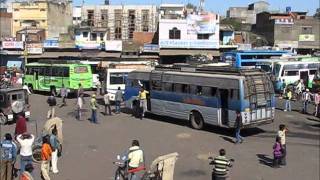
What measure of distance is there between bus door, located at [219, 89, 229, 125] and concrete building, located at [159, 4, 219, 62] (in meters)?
37.7

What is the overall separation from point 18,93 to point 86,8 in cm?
5710

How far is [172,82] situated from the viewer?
2466 centimetres

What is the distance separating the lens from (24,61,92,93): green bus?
120ft

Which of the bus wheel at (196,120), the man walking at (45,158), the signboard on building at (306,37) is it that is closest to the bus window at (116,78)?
the bus wheel at (196,120)

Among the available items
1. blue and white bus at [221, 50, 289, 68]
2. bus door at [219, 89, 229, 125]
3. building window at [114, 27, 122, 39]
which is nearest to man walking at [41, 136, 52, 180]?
bus door at [219, 89, 229, 125]

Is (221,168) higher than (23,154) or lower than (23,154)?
lower

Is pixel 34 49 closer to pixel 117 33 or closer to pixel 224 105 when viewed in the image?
pixel 117 33

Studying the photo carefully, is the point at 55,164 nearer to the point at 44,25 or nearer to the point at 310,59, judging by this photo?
the point at 310,59

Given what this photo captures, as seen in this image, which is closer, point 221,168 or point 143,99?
point 221,168

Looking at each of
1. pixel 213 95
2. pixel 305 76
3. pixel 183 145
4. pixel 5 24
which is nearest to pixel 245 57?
pixel 305 76

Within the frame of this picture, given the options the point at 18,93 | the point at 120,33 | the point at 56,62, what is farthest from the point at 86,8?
the point at 18,93

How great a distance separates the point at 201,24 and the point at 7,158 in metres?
50.2

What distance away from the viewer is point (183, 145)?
781 inches

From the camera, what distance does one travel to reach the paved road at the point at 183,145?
15.8 m
